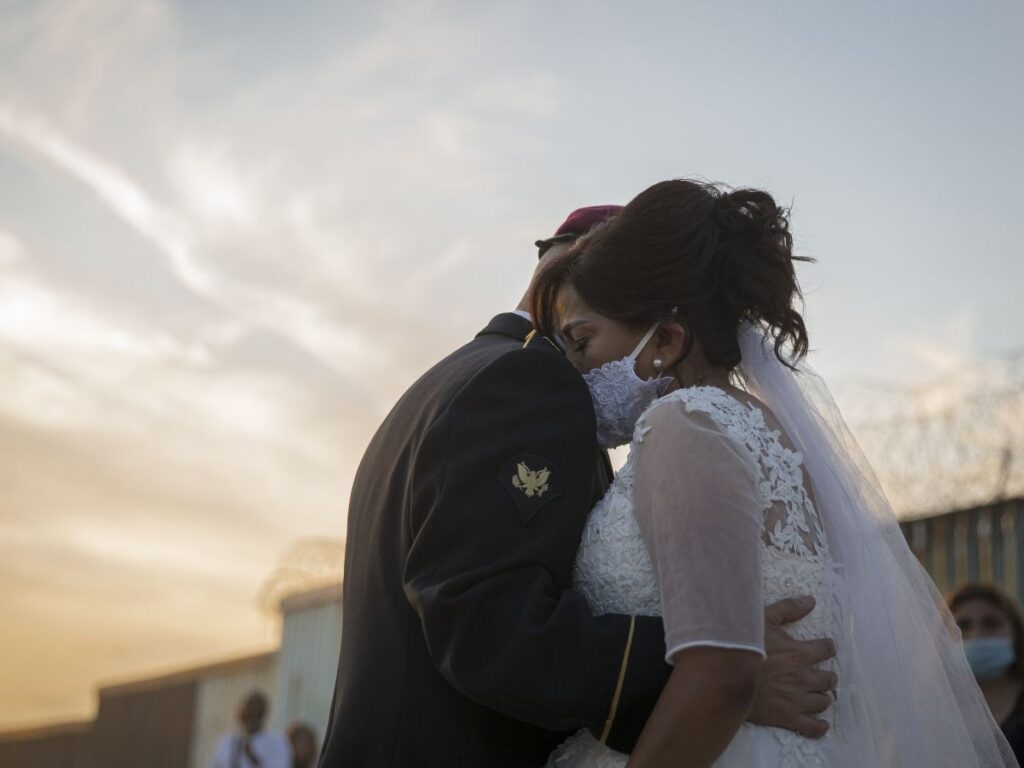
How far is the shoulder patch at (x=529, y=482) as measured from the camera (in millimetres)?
2799

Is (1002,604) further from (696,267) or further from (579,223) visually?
(696,267)

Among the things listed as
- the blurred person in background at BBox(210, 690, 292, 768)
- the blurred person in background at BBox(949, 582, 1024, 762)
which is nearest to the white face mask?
the blurred person in background at BBox(949, 582, 1024, 762)

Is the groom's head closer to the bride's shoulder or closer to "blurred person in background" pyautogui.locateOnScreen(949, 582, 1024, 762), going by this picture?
→ the bride's shoulder

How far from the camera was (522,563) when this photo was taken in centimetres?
273

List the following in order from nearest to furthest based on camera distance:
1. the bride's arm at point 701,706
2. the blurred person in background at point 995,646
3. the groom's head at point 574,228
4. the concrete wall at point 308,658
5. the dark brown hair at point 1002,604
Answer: the bride's arm at point 701,706 < the groom's head at point 574,228 < the blurred person in background at point 995,646 < the dark brown hair at point 1002,604 < the concrete wall at point 308,658

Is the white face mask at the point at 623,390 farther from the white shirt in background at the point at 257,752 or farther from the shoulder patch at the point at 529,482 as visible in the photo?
the white shirt in background at the point at 257,752

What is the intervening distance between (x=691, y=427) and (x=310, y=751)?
34.5ft

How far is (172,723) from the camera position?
74.5 ft

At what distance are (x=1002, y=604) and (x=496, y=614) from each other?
3865 mm

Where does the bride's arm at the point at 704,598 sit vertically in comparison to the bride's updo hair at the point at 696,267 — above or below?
below

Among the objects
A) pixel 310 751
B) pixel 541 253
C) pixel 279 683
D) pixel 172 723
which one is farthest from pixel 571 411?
pixel 172 723

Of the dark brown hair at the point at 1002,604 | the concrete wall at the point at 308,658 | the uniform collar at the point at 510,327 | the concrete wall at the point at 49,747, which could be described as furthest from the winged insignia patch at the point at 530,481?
the concrete wall at the point at 49,747

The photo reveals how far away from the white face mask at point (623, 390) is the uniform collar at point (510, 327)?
1.21 feet

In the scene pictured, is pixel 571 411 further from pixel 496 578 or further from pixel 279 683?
pixel 279 683
